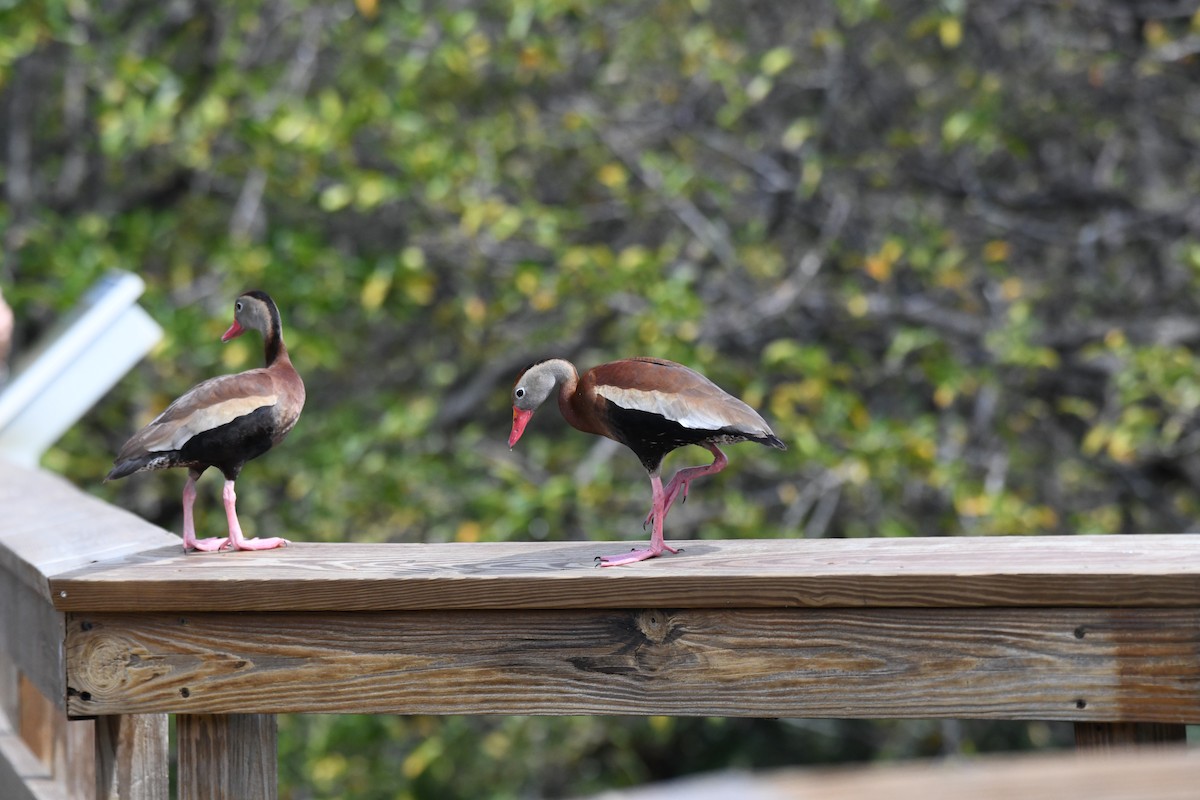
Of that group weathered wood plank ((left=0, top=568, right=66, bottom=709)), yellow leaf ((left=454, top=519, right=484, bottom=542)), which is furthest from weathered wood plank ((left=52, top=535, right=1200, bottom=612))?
yellow leaf ((left=454, top=519, right=484, bottom=542))

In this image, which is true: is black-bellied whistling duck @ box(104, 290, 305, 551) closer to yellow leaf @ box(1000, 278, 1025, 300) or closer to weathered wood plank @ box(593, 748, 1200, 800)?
weathered wood plank @ box(593, 748, 1200, 800)

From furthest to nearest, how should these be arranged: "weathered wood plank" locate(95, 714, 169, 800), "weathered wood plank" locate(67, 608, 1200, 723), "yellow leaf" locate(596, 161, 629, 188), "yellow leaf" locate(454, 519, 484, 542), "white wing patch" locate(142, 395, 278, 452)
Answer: "yellow leaf" locate(596, 161, 629, 188) < "yellow leaf" locate(454, 519, 484, 542) < "white wing patch" locate(142, 395, 278, 452) < "weathered wood plank" locate(95, 714, 169, 800) < "weathered wood plank" locate(67, 608, 1200, 723)

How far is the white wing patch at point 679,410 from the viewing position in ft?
6.59

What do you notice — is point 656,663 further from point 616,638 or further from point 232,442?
point 232,442

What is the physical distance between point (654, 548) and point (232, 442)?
71 centimetres

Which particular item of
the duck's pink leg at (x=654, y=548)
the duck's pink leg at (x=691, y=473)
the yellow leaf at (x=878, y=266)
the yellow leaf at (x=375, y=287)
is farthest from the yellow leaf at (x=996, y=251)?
the duck's pink leg at (x=654, y=548)

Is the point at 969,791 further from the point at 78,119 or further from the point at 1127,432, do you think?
the point at 78,119

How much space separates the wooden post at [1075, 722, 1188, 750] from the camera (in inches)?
60.2

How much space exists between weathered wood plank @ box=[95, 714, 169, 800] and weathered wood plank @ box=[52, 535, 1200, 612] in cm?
24

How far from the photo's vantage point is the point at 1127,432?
4395 millimetres

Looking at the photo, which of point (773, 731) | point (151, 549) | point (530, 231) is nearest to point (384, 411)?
point (530, 231)

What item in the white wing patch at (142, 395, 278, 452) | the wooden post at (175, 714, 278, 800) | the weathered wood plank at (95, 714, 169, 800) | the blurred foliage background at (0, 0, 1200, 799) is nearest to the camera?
the wooden post at (175, 714, 278, 800)

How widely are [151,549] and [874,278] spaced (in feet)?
11.3

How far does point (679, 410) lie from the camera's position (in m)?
2.01
